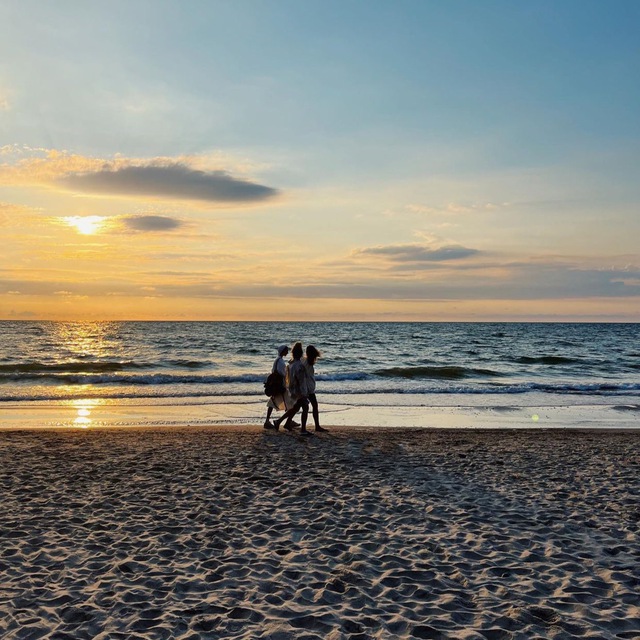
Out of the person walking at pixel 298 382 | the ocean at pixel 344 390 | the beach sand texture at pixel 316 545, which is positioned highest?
the person walking at pixel 298 382

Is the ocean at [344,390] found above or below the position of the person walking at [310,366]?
below

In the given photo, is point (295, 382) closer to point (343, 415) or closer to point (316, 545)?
point (343, 415)

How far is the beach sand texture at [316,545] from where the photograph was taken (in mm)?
4605

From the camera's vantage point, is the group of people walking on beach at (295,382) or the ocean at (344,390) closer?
the group of people walking on beach at (295,382)

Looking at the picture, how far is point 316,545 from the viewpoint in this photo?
617 cm

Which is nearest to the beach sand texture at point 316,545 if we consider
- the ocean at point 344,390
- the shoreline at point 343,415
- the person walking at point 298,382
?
the person walking at point 298,382

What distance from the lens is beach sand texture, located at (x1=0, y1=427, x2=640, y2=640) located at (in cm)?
461

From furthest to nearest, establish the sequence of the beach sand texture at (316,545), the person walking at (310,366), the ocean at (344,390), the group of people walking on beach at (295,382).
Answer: the ocean at (344,390) → the group of people walking on beach at (295,382) → the person walking at (310,366) → the beach sand texture at (316,545)

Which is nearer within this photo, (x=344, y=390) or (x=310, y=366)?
(x=310, y=366)

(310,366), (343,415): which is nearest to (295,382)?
(310,366)

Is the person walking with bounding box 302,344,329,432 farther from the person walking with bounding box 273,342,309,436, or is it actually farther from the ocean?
the ocean

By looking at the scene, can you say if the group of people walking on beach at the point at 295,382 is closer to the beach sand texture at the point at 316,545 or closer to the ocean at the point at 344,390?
the beach sand texture at the point at 316,545

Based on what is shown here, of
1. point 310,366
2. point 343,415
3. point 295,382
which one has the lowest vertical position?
point 343,415

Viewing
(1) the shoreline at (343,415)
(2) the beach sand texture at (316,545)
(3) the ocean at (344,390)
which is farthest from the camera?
(3) the ocean at (344,390)
